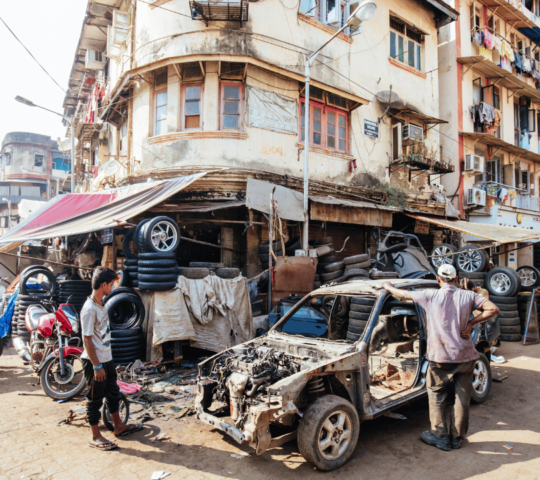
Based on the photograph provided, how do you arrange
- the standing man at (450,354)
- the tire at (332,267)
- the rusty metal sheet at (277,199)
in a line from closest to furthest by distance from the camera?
the standing man at (450,354), the rusty metal sheet at (277,199), the tire at (332,267)

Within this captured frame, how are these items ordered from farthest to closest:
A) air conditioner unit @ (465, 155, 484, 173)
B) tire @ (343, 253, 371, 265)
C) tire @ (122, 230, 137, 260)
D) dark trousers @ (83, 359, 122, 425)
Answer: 1. air conditioner unit @ (465, 155, 484, 173)
2. tire @ (343, 253, 371, 265)
3. tire @ (122, 230, 137, 260)
4. dark trousers @ (83, 359, 122, 425)

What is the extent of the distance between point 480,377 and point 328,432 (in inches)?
111

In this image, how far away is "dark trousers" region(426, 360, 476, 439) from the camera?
13.5 feet

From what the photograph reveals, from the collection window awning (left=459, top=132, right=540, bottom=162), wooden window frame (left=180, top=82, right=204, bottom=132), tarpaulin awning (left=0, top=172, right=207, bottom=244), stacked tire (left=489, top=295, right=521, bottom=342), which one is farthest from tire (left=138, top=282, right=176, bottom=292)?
window awning (left=459, top=132, right=540, bottom=162)

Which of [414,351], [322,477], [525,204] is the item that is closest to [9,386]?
[322,477]

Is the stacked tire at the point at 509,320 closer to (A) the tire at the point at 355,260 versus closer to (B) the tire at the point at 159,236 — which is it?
(A) the tire at the point at 355,260

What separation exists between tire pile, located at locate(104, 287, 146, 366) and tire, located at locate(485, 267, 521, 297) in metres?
8.83

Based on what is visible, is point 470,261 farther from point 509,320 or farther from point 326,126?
point 326,126

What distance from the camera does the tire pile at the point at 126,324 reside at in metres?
6.85

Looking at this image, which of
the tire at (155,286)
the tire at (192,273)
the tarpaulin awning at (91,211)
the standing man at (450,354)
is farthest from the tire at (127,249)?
the standing man at (450,354)

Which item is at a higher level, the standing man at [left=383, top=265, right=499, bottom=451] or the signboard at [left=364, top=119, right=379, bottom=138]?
the signboard at [left=364, top=119, right=379, bottom=138]

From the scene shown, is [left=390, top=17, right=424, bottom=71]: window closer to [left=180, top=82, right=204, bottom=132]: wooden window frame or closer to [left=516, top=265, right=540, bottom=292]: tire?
[left=180, top=82, right=204, bottom=132]: wooden window frame

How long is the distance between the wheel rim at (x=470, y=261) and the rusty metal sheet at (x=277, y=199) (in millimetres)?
5398

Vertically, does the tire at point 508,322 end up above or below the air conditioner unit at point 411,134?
below
